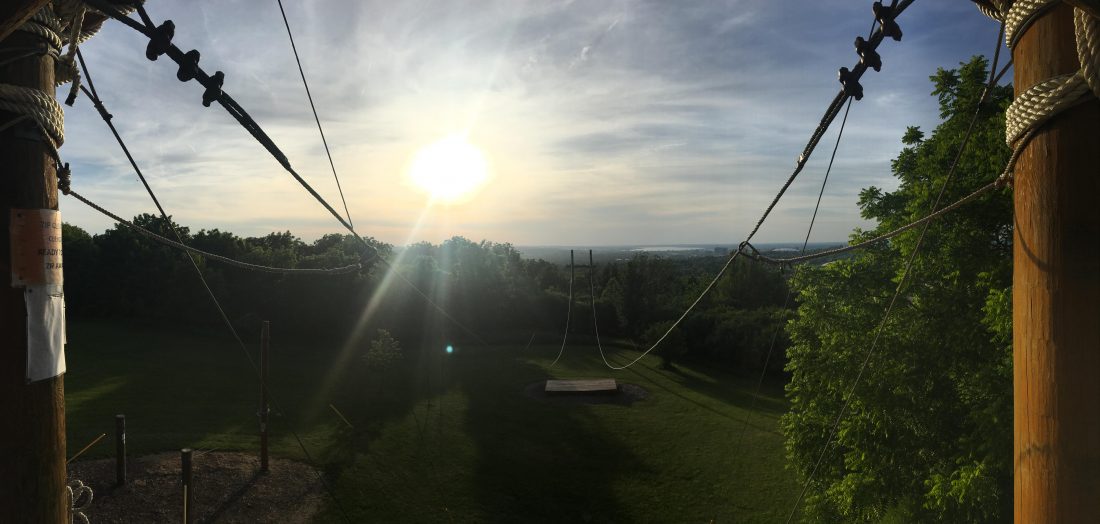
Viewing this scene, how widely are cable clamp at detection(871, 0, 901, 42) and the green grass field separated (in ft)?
36.4

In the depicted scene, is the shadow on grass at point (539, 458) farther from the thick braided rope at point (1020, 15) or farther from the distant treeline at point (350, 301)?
the thick braided rope at point (1020, 15)

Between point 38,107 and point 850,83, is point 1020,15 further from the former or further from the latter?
point 38,107

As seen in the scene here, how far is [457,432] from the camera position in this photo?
17344 mm

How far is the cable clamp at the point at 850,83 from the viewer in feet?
13.2

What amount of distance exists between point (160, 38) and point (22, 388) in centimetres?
232

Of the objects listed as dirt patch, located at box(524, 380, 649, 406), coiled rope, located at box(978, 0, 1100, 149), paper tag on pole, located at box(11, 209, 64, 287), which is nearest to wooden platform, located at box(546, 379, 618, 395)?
dirt patch, located at box(524, 380, 649, 406)

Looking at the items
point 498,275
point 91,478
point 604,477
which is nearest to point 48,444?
point 91,478

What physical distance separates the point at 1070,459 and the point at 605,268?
52.7 metres

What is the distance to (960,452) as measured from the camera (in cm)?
916

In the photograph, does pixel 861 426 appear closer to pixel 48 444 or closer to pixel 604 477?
pixel 604 477

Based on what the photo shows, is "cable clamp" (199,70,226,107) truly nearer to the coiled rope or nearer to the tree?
the coiled rope

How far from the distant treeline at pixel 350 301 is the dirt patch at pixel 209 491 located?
1726 centimetres

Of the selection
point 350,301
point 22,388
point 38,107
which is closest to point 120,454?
point 22,388

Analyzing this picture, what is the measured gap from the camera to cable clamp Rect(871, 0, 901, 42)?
376 cm
